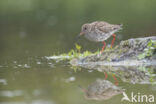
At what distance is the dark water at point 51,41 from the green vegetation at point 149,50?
158 centimetres

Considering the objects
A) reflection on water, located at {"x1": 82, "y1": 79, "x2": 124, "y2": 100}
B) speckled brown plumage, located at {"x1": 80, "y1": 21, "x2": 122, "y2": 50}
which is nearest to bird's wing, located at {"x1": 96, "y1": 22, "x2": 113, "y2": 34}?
speckled brown plumage, located at {"x1": 80, "y1": 21, "x2": 122, "y2": 50}

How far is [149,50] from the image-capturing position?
1109 cm

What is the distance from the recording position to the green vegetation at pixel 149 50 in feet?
36.4

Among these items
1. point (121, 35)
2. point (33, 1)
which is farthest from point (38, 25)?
point (33, 1)

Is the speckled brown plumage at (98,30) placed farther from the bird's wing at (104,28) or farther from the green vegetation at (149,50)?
the green vegetation at (149,50)

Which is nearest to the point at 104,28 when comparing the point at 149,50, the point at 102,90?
the point at 149,50

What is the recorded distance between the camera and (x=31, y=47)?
1648 cm

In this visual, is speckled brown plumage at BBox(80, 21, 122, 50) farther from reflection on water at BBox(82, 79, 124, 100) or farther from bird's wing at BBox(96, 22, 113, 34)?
reflection on water at BBox(82, 79, 124, 100)

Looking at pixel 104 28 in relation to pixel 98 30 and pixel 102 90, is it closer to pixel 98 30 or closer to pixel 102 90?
pixel 98 30

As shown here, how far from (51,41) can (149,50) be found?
773cm

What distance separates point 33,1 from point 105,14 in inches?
422

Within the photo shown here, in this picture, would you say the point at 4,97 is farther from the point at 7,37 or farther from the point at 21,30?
the point at 21,30

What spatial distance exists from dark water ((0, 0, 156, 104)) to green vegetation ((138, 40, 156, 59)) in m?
1.58

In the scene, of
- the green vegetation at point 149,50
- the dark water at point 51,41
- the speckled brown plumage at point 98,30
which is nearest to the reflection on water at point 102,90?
the dark water at point 51,41
